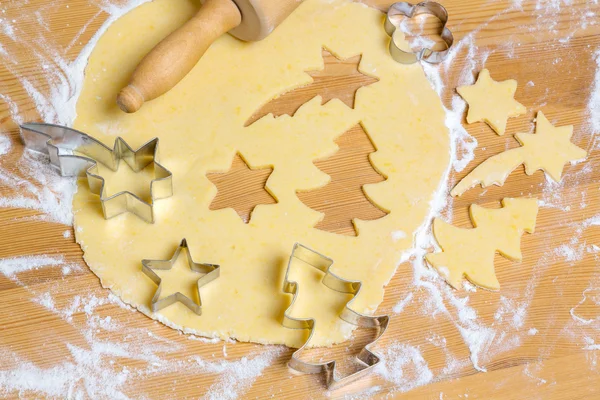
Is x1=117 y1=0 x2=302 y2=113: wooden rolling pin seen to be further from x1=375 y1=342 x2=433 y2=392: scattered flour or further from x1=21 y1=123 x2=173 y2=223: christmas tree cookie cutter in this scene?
x1=375 y1=342 x2=433 y2=392: scattered flour

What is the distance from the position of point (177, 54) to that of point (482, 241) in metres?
0.71

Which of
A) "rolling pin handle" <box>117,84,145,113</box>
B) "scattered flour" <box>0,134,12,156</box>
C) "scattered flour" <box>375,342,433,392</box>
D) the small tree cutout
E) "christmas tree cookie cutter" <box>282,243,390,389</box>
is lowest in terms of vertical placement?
"scattered flour" <box>375,342,433,392</box>

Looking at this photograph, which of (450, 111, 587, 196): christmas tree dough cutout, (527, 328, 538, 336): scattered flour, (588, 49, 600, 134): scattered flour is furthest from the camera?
(588, 49, 600, 134): scattered flour

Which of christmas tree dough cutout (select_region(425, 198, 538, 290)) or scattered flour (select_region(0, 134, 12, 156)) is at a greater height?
scattered flour (select_region(0, 134, 12, 156))

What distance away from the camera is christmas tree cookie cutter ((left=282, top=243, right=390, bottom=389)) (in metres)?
1.18

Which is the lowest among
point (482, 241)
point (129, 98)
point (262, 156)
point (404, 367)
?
point (404, 367)

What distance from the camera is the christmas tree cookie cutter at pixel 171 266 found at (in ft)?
3.90

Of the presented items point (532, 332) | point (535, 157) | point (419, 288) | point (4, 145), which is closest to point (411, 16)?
point (535, 157)

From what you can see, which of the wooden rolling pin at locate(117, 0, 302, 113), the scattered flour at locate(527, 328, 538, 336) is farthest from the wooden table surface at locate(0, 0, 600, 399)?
the wooden rolling pin at locate(117, 0, 302, 113)

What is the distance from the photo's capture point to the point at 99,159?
1314 millimetres

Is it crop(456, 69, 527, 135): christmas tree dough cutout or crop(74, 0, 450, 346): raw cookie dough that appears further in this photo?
crop(456, 69, 527, 135): christmas tree dough cutout

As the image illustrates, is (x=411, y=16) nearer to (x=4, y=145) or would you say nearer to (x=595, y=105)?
(x=595, y=105)

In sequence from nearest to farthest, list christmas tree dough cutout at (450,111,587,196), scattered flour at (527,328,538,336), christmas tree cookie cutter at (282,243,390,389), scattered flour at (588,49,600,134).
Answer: christmas tree cookie cutter at (282,243,390,389) → scattered flour at (527,328,538,336) → christmas tree dough cutout at (450,111,587,196) → scattered flour at (588,49,600,134)

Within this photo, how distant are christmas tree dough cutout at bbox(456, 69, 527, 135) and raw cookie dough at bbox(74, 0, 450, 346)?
0.26ft
